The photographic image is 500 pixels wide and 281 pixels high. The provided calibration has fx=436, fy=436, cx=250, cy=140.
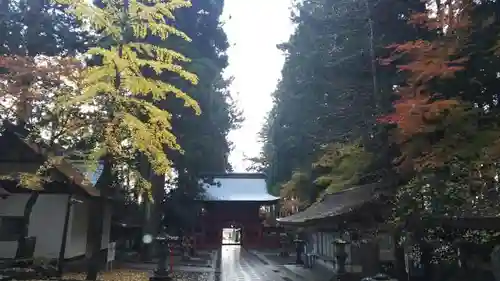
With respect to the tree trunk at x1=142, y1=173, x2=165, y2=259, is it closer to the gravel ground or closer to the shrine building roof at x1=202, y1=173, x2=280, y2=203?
the gravel ground

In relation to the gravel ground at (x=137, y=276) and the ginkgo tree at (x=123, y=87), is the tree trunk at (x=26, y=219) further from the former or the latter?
the ginkgo tree at (x=123, y=87)

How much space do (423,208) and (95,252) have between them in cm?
674

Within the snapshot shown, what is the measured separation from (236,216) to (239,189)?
261 centimetres

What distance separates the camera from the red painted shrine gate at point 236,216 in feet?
110

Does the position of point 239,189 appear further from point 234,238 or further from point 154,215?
point 234,238

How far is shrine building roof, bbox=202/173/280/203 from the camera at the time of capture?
33.7m

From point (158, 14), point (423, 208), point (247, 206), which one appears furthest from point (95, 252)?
point (247, 206)

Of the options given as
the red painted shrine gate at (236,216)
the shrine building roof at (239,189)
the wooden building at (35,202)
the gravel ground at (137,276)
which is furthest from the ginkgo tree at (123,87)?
the red painted shrine gate at (236,216)

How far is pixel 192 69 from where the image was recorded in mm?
19531

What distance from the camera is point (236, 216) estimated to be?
34344mm

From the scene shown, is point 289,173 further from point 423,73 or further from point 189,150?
point 423,73

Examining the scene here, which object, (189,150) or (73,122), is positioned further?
(189,150)

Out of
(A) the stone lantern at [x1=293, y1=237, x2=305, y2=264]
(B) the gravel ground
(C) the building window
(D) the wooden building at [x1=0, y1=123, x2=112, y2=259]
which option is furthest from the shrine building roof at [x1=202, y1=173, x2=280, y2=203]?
(C) the building window

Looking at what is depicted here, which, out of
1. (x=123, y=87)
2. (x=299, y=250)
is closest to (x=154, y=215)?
(x=299, y=250)
